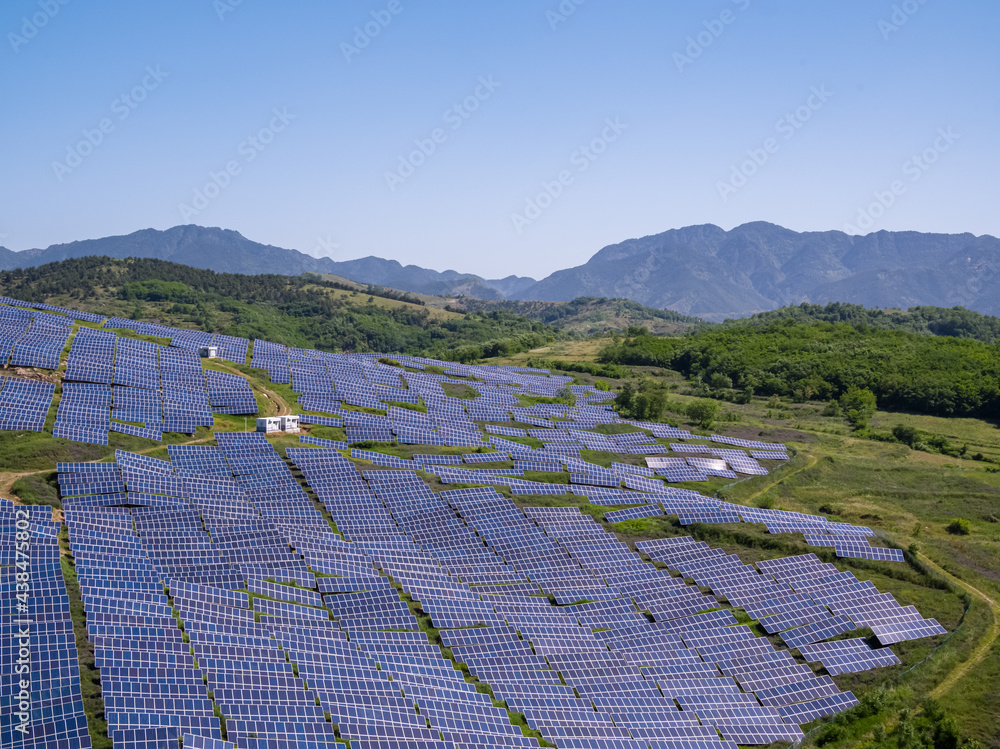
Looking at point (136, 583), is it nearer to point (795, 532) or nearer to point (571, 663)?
point (571, 663)

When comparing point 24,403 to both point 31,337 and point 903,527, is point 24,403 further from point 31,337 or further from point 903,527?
point 903,527

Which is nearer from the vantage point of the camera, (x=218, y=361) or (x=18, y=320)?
(x=18, y=320)

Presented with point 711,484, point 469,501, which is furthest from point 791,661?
point 711,484

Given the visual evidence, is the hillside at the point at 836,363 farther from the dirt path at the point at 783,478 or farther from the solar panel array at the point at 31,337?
the solar panel array at the point at 31,337

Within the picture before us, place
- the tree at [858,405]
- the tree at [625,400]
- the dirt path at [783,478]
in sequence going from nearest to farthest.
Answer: the dirt path at [783,478] < the tree at [625,400] < the tree at [858,405]

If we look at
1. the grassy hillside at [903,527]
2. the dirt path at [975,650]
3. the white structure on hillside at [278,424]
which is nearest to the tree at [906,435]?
the grassy hillside at [903,527]

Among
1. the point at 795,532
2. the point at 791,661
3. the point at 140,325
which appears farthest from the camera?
the point at 140,325

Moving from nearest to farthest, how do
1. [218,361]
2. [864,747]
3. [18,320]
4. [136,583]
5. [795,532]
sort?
[864,747] → [136,583] → [795,532] → [18,320] → [218,361]
